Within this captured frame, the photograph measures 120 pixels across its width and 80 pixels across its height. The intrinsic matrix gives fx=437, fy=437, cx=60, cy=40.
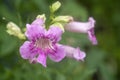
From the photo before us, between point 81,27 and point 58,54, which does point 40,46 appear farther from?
point 81,27

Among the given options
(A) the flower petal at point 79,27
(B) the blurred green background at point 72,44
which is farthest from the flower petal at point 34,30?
(A) the flower petal at point 79,27

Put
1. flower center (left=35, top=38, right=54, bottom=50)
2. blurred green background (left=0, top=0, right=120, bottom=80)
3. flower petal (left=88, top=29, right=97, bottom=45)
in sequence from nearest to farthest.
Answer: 1. flower center (left=35, top=38, right=54, bottom=50)
2. flower petal (left=88, top=29, right=97, bottom=45)
3. blurred green background (left=0, top=0, right=120, bottom=80)

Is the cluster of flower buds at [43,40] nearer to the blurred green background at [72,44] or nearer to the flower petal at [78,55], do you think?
the flower petal at [78,55]

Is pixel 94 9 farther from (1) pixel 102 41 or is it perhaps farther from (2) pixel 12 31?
(2) pixel 12 31

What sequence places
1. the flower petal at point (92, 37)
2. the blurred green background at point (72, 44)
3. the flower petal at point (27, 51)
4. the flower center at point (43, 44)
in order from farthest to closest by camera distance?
the blurred green background at point (72, 44)
the flower petal at point (92, 37)
the flower center at point (43, 44)
the flower petal at point (27, 51)

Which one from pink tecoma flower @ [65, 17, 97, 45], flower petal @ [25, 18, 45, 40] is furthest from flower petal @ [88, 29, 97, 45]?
flower petal @ [25, 18, 45, 40]

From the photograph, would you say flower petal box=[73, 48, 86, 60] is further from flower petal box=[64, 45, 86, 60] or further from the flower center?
the flower center
